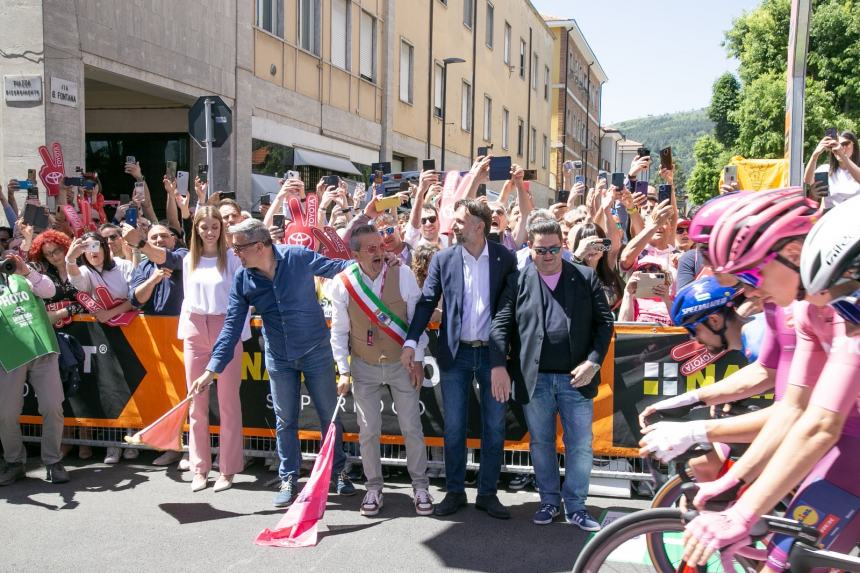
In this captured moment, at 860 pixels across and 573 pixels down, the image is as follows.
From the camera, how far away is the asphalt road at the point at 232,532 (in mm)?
4434

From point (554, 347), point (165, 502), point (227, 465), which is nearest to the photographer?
point (554, 347)

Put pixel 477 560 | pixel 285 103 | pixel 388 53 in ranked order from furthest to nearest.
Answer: pixel 388 53 → pixel 285 103 → pixel 477 560

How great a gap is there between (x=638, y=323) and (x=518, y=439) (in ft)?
4.19

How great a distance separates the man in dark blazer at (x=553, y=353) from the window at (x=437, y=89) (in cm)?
2565

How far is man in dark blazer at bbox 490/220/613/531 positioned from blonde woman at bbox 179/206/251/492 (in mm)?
2147

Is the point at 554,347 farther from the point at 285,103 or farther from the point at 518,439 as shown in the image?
the point at 285,103

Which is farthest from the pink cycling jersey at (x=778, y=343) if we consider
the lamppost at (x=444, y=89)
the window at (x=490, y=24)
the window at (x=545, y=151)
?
the window at (x=545, y=151)

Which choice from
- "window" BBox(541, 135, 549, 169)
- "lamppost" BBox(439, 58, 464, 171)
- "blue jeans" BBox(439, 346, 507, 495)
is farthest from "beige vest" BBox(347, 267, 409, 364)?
"window" BBox(541, 135, 549, 169)

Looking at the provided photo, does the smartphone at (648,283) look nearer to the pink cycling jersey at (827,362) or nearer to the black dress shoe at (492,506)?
the black dress shoe at (492,506)

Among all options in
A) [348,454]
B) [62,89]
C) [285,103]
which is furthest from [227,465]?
[285,103]

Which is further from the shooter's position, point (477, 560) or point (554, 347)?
point (554, 347)

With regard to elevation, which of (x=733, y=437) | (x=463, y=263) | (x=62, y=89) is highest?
(x=62, y=89)

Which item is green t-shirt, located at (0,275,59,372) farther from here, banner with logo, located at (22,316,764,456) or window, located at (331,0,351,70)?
window, located at (331,0,351,70)

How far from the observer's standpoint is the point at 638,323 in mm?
5758
